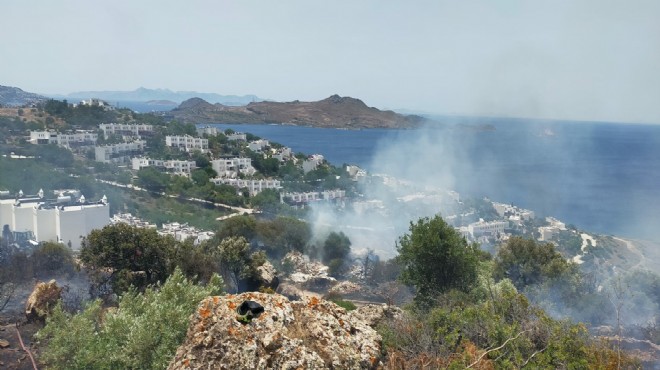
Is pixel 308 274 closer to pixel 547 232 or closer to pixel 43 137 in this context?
pixel 547 232

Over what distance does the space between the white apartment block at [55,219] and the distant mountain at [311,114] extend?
88.9m

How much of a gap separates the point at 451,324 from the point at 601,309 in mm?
8866

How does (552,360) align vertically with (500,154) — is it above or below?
above

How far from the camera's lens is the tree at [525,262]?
539 inches

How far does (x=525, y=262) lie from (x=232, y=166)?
25.7 metres

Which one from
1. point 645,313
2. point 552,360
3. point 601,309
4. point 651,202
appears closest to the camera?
point 552,360

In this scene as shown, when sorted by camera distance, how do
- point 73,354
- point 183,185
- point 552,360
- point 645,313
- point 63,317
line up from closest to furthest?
point 552,360 → point 73,354 → point 63,317 → point 645,313 → point 183,185

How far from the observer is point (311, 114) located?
125000 mm

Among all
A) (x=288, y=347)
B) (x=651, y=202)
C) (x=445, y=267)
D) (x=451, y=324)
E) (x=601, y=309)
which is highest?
(x=288, y=347)

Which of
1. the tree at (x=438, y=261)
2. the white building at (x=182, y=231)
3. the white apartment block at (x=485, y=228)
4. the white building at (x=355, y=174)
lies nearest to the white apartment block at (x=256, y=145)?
the white building at (x=355, y=174)

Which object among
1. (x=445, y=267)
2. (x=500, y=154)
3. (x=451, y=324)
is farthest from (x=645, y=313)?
(x=500, y=154)

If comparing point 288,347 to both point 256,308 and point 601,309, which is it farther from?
point 601,309

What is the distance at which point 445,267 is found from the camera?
9.70 m

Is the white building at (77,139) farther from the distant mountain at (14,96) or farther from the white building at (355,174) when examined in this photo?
the distant mountain at (14,96)
